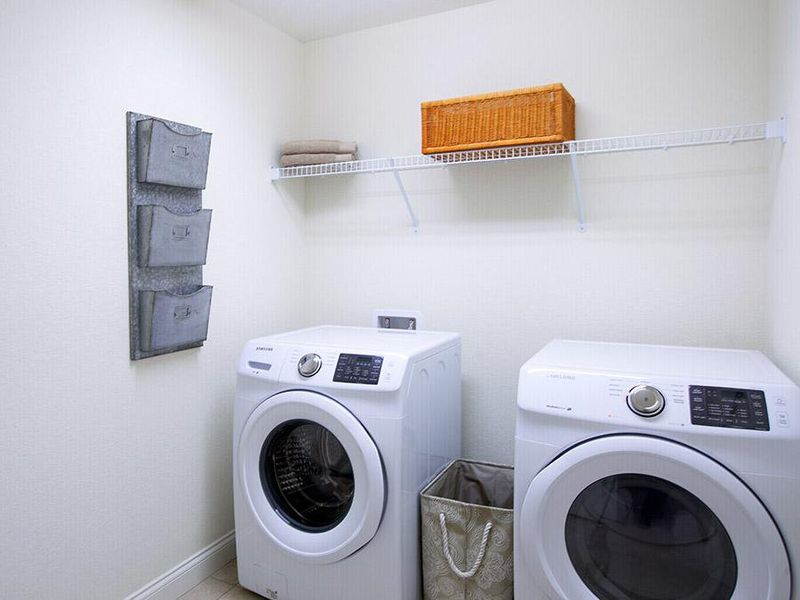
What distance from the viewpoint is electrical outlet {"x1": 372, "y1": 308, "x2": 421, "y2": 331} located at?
2.64 metres

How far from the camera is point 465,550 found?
1.89 meters

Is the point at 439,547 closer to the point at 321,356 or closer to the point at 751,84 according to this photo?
the point at 321,356

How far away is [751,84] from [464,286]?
49.3 inches

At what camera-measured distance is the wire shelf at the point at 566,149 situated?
6.23 feet

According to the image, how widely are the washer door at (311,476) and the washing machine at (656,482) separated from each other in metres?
0.49

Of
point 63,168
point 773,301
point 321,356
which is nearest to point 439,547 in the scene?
point 321,356

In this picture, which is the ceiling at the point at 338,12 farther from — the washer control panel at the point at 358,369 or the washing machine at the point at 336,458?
the washer control panel at the point at 358,369

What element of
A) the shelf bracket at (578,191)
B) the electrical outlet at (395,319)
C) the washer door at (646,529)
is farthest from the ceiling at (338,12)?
the washer door at (646,529)

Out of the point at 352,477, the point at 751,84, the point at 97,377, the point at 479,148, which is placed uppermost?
the point at 751,84

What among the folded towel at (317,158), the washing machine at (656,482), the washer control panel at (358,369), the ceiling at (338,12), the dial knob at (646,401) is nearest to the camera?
the washing machine at (656,482)

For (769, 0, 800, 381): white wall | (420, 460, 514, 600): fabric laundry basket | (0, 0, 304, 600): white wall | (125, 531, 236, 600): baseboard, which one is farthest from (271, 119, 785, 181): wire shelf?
(125, 531, 236, 600): baseboard

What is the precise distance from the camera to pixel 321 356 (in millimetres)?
1993

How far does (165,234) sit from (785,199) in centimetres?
195

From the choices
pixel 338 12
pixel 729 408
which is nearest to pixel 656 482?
pixel 729 408
